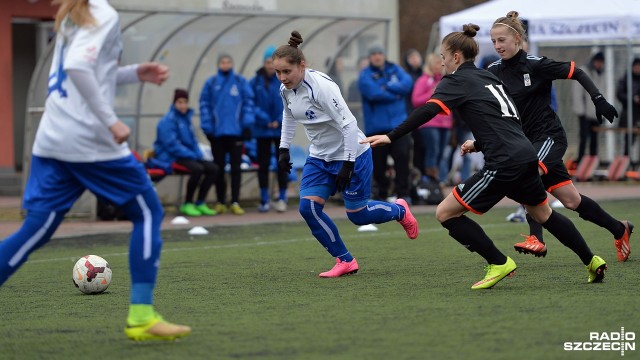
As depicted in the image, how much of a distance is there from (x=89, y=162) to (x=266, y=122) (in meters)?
10.8

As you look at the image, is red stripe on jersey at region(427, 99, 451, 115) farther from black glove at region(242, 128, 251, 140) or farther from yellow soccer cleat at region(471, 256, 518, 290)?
black glove at region(242, 128, 251, 140)

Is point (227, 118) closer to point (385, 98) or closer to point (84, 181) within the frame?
point (385, 98)

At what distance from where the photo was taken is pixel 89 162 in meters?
6.09

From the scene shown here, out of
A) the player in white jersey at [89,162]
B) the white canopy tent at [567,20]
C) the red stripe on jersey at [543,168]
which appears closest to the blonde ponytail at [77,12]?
the player in white jersey at [89,162]

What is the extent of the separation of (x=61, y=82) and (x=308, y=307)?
2168 mm

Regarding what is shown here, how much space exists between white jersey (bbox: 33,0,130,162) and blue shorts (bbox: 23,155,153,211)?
52 millimetres

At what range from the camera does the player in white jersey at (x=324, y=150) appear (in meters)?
8.96

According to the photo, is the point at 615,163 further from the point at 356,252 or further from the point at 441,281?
the point at 441,281

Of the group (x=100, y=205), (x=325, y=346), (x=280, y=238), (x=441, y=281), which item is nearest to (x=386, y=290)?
(x=441, y=281)

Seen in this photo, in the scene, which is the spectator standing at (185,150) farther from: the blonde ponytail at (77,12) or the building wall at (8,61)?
the blonde ponytail at (77,12)

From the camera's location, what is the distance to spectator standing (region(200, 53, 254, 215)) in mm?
16672

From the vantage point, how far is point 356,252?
11.4 m

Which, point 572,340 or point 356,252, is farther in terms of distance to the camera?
point 356,252

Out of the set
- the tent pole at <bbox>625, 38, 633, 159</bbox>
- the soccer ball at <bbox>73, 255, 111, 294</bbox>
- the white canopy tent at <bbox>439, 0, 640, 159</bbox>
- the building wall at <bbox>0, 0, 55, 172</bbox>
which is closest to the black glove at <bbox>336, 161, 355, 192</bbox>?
the soccer ball at <bbox>73, 255, 111, 294</bbox>
